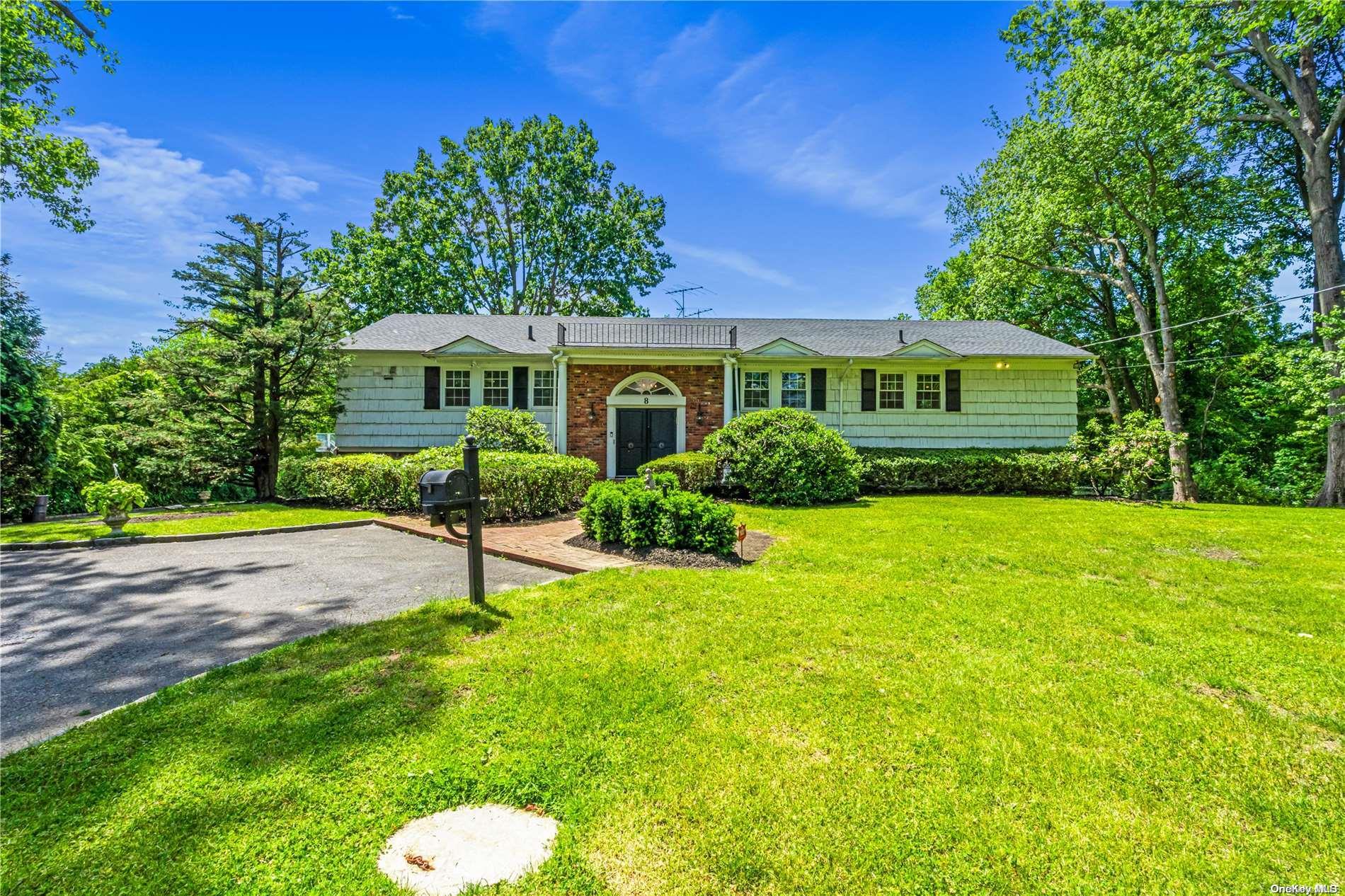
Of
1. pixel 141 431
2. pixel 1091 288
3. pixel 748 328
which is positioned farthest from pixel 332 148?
pixel 1091 288

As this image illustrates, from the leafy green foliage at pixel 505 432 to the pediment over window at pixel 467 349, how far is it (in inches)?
80.9

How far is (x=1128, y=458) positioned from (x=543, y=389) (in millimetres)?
14628

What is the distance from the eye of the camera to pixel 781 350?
45.4 ft

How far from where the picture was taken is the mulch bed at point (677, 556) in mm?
5703

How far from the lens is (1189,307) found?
1800cm

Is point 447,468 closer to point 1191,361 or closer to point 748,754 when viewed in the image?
point 748,754

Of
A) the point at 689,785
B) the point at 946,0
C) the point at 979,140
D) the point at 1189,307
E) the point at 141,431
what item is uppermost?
the point at 979,140

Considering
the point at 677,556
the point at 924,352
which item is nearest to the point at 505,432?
the point at 677,556

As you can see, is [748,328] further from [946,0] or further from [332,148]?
[332,148]

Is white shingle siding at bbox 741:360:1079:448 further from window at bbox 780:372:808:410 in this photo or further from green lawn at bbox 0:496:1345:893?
green lawn at bbox 0:496:1345:893

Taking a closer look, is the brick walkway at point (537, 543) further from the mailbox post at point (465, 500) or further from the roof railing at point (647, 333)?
the roof railing at point (647, 333)

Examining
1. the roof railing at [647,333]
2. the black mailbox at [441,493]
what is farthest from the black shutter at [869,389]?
the black mailbox at [441,493]

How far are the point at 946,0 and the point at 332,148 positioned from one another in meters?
12.6

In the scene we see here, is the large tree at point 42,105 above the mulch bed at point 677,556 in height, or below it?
above
